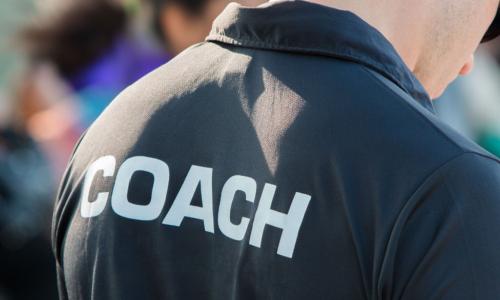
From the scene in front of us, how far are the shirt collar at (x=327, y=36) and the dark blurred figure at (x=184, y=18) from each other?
5.88ft

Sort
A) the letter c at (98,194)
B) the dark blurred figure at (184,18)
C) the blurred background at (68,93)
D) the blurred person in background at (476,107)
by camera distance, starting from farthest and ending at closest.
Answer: the blurred person in background at (476,107) → the blurred background at (68,93) → the dark blurred figure at (184,18) → the letter c at (98,194)

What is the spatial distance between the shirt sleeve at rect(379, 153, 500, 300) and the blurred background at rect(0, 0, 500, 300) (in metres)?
2.06

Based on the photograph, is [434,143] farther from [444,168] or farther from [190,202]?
[190,202]

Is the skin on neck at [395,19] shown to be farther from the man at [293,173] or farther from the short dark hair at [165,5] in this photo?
the short dark hair at [165,5]

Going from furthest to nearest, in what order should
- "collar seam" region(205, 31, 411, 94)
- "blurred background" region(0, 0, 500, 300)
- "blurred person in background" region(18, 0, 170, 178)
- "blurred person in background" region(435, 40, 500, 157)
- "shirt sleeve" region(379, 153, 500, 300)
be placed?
1. "blurred person in background" region(435, 40, 500, 157)
2. "blurred person in background" region(18, 0, 170, 178)
3. "blurred background" region(0, 0, 500, 300)
4. "collar seam" region(205, 31, 411, 94)
5. "shirt sleeve" region(379, 153, 500, 300)

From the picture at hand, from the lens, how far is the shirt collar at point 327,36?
1.35 m

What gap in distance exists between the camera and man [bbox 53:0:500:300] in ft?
4.04

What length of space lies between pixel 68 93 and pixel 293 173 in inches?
119

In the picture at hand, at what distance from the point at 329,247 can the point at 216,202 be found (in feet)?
0.67

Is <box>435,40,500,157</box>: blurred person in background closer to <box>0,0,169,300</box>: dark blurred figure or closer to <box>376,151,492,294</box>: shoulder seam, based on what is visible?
<box>0,0,169,300</box>: dark blurred figure

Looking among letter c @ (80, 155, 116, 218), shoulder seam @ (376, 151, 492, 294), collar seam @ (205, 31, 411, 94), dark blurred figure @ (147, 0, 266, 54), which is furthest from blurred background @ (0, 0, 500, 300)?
shoulder seam @ (376, 151, 492, 294)

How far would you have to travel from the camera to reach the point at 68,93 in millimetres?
4207

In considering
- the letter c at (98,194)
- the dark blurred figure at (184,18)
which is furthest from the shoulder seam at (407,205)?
the dark blurred figure at (184,18)

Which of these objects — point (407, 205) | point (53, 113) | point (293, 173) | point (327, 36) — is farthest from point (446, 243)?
point (53, 113)
